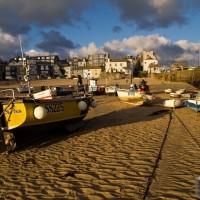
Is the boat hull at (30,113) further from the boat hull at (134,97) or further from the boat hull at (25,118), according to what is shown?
the boat hull at (134,97)

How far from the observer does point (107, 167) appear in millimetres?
7398

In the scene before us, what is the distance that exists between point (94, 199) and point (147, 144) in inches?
173

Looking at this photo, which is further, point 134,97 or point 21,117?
point 134,97

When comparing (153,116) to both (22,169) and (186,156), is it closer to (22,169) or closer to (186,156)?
(186,156)

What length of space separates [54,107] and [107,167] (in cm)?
419

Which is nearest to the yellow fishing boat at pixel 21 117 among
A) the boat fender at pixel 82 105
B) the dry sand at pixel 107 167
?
the dry sand at pixel 107 167

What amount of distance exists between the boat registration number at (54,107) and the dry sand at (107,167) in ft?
3.75

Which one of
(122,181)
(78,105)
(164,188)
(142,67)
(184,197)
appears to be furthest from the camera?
(142,67)

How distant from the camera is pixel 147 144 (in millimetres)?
9617

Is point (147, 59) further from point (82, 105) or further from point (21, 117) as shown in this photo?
point (21, 117)

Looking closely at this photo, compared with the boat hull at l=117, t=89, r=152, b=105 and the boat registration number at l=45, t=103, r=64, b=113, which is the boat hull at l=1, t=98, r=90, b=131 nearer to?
the boat registration number at l=45, t=103, r=64, b=113

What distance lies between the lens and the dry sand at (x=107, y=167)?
5.91m

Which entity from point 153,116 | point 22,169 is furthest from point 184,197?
point 153,116

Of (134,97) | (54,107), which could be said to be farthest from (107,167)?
(134,97)
